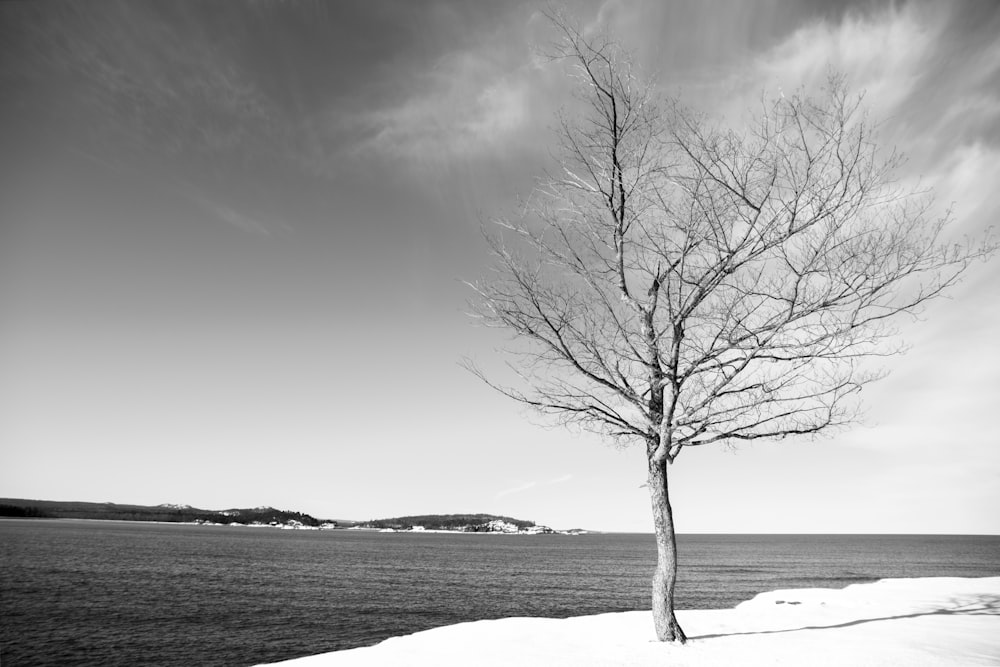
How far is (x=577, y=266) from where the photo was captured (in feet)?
36.2

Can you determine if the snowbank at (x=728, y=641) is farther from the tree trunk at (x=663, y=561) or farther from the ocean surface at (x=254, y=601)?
the ocean surface at (x=254, y=601)

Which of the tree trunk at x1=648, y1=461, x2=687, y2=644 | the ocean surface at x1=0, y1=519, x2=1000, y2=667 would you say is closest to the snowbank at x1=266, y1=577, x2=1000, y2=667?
the tree trunk at x1=648, y1=461, x2=687, y2=644

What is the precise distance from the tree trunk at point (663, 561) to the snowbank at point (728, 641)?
31 cm

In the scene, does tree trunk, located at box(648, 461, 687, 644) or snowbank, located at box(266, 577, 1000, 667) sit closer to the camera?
snowbank, located at box(266, 577, 1000, 667)

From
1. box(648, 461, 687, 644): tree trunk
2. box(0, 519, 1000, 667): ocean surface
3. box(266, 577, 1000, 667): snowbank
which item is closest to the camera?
box(266, 577, 1000, 667): snowbank

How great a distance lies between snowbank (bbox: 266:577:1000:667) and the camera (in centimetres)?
886

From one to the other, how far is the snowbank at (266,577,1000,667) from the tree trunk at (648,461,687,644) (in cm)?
31

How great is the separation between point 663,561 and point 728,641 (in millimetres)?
1821

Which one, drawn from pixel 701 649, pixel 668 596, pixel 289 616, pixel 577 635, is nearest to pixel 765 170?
pixel 668 596

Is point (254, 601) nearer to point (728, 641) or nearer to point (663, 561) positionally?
point (663, 561)

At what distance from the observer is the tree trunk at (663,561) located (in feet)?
32.5

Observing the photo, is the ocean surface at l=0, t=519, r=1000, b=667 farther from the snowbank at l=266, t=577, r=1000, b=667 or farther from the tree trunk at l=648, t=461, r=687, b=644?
the tree trunk at l=648, t=461, r=687, b=644

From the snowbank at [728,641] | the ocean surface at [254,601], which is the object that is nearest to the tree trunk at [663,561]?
the snowbank at [728,641]

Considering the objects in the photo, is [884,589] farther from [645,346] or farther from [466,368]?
[466,368]
